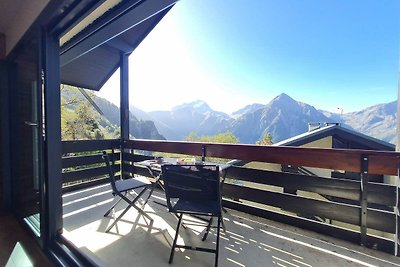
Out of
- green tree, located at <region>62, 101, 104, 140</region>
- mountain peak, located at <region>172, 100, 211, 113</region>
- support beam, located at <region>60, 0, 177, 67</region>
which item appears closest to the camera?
support beam, located at <region>60, 0, 177, 67</region>

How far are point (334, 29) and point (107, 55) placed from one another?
16.6 metres

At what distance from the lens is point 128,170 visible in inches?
163

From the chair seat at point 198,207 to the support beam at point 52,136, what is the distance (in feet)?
3.43

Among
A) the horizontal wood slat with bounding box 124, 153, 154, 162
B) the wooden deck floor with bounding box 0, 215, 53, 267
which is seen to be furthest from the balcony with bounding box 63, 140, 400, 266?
the horizontal wood slat with bounding box 124, 153, 154, 162

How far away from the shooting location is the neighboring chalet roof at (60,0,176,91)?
1.54 metres

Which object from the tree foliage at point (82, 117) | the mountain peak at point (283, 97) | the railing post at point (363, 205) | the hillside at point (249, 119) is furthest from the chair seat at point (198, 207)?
the mountain peak at point (283, 97)

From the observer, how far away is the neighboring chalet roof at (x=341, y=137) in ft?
17.6

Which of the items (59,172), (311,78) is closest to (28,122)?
(59,172)

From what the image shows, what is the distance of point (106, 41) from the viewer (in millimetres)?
2279

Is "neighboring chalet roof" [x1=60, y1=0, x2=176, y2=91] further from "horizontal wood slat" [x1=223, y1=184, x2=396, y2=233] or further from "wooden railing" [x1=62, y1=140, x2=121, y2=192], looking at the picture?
"horizontal wood slat" [x1=223, y1=184, x2=396, y2=233]

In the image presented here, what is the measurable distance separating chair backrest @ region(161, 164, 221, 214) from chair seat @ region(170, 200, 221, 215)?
0.11 ft

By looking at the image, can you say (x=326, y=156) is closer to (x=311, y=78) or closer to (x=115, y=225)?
(x=115, y=225)

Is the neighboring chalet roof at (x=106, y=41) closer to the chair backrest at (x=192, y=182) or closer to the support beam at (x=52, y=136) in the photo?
the support beam at (x=52, y=136)

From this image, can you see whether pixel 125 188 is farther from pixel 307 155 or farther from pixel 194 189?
pixel 307 155
